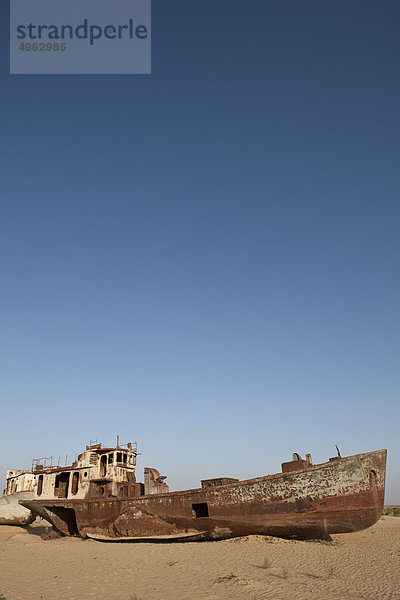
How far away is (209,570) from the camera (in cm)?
1156

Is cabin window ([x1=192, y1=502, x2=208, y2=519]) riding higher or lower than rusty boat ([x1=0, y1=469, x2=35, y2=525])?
higher

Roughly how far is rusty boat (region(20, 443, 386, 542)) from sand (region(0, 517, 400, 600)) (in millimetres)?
693

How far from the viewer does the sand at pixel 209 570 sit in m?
9.27

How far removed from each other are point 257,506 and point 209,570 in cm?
451

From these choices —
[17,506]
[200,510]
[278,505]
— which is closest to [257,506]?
[278,505]

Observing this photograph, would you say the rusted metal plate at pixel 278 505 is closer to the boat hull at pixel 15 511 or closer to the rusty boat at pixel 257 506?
the rusty boat at pixel 257 506

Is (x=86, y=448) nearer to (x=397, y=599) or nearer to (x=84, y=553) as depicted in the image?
(x=84, y=553)

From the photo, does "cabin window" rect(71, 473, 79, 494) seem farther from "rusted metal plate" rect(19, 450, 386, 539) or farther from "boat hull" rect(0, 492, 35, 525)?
"boat hull" rect(0, 492, 35, 525)

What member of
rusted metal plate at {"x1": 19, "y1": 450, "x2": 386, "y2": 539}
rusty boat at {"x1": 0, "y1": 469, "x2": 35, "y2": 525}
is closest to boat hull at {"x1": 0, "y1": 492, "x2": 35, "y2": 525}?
rusty boat at {"x1": 0, "y1": 469, "x2": 35, "y2": 525}

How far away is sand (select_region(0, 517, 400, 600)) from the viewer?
9.27 meters

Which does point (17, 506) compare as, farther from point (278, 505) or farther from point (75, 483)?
point (278, 505)

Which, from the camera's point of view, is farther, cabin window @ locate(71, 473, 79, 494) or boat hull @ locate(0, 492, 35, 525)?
boat hull @ locate(0, 492, 35, 525)

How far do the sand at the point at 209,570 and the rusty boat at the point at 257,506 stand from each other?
69 cm

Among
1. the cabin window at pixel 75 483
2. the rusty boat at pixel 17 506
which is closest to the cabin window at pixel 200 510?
the cabin window at pixel 75 483
